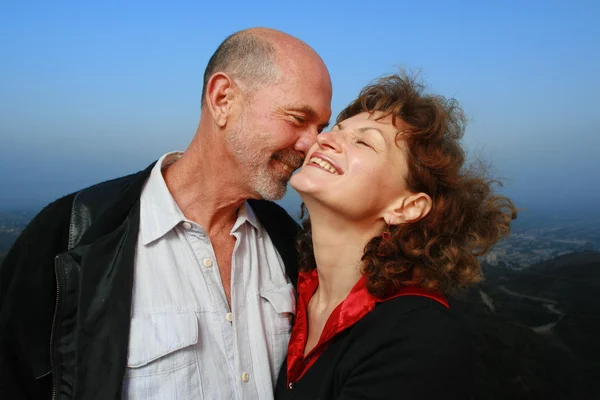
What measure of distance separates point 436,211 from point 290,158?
1032 mm

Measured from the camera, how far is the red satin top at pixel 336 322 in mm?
2316

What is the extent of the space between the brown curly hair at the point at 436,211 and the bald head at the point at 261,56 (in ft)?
1.92

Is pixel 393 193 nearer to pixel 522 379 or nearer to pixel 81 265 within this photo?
pixel 81 265

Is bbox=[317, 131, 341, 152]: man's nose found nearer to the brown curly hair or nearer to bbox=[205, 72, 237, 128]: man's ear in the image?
the brown curly hair

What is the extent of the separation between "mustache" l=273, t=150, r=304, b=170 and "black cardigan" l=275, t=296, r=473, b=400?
1224 mm

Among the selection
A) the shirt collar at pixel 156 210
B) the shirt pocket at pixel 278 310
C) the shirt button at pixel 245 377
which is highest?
the shirt collar at pixel 156 210

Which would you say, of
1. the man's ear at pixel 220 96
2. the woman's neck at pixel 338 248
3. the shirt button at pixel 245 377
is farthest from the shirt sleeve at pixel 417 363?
the man's ear at pixel 220 96

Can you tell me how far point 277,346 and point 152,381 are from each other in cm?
78

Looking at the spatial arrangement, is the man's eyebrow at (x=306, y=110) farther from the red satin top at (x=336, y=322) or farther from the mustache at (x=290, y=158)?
the red satin top at (x=336, y=322)

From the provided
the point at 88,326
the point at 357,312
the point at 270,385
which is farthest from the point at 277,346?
the point at 88,326

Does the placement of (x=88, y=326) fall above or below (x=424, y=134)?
below

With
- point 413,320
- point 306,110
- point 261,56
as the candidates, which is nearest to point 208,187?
point 306,110

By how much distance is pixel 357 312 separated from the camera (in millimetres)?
2344

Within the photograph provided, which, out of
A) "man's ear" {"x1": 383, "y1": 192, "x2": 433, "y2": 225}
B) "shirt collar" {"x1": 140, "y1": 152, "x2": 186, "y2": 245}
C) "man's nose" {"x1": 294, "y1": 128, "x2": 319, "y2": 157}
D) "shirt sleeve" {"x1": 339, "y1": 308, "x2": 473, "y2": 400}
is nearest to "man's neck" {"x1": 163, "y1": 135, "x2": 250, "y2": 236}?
"shirt collar" {"x1": 140, "y1": 152, "x2": 186, "y2": 245}
